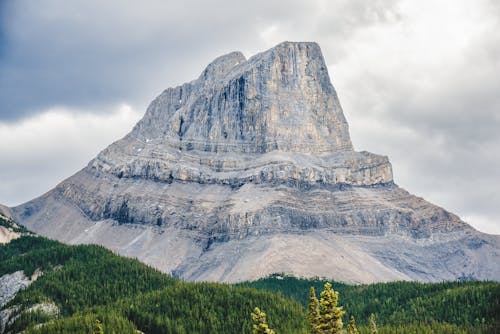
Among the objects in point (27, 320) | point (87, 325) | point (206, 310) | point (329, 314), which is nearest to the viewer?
point (329, 314)

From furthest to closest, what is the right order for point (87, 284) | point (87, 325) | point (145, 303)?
1. point (87, 284)
2. point (145, 303)
3. point (87, 325)

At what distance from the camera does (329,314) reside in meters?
78.1

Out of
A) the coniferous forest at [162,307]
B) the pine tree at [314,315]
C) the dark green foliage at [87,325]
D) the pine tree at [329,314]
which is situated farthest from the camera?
the coniferous forest at [162,307]

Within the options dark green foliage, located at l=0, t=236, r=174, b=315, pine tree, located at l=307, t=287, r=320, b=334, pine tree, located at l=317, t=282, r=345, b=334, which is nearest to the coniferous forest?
dark green foliage, located at l=0, t=236, r=174, b=315

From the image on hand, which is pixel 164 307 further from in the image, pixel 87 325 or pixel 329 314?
pixel 329 314

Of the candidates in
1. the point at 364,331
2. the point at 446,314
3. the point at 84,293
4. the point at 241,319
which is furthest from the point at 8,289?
the point at 446,314

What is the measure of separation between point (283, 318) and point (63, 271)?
62.6m

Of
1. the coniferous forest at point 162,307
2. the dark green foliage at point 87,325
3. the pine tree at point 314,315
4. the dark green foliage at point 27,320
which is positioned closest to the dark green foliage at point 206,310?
the coniferous forest at point 162,307

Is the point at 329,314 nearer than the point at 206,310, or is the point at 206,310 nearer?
the point at 329,314

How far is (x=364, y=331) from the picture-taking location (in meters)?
144

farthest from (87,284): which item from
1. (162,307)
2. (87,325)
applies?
(87,325)

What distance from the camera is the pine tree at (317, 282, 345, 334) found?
77.6m

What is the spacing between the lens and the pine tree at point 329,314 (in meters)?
77.6

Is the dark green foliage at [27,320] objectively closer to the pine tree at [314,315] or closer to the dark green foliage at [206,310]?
the dark green foliage at [206,310]
